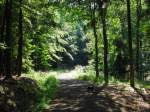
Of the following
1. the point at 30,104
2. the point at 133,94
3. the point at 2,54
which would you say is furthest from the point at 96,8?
the point at 30,104

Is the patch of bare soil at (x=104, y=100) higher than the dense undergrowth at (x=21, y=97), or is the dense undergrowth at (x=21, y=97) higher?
the dense undergrowth at (x=21, y=97)

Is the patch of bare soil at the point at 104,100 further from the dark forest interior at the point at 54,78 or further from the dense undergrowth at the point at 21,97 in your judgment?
the dense undergrowth at the point at 21,97

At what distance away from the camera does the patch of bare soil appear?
17.0m

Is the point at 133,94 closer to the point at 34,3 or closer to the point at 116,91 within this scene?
the point at 116,91

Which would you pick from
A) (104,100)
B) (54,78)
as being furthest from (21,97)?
(54,78)

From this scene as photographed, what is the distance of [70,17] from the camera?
114ft

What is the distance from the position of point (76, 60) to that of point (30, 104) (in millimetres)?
71031

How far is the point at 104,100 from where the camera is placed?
18812mm

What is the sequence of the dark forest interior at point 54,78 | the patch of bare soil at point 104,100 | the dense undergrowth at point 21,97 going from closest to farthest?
the dense undergrowth at point 21,97, the patch of bare soil at point 104,100, the dark forest interior at point 54,78

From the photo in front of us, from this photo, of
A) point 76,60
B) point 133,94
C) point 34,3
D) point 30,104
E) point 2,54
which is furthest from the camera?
point 76,60

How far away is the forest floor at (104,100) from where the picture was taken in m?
17.0

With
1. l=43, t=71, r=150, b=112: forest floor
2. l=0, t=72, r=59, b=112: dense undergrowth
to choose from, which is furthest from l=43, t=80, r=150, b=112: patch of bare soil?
l=0, t=72, r=59, b=112: dense undergrowth

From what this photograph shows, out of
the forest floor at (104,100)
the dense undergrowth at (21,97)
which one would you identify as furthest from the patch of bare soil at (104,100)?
the dense undergrowth at (21,97)

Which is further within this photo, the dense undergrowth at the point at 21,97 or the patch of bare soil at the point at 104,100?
the patch of bare soil at the point at 104,100
